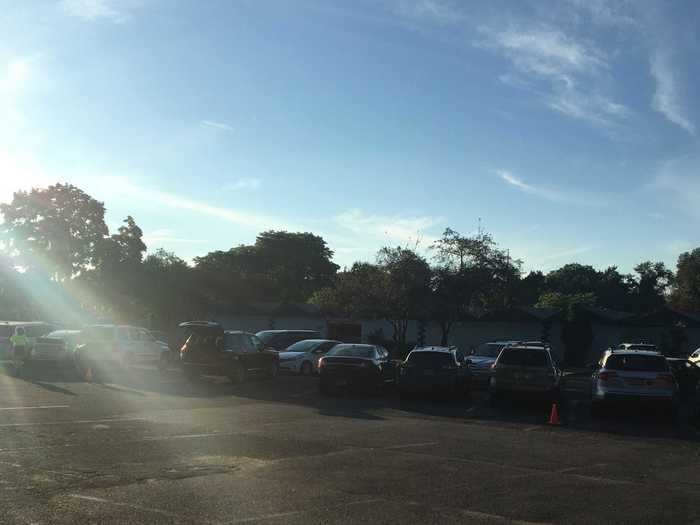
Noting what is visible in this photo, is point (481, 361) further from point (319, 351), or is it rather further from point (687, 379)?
point (319, 351)

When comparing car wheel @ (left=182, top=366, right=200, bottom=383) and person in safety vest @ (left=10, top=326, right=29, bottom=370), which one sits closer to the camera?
car wheel @ (left=182, top=366, right=200, bottom=383)

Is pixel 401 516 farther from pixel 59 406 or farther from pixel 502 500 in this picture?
pixel 59 406

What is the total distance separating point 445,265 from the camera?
3778 centimetres

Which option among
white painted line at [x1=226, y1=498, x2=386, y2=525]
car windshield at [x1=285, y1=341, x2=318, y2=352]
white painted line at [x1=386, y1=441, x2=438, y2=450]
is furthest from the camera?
car windshield at [x1=285, y1=341, x2=318, y2=352]

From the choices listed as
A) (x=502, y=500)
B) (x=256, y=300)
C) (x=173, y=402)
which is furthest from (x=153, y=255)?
(x=502, y=500)

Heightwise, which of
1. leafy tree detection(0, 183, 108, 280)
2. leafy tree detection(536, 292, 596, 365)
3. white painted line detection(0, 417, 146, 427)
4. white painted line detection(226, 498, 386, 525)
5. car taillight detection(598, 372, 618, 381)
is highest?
leafy tree detection(0, 183, 108, 280)

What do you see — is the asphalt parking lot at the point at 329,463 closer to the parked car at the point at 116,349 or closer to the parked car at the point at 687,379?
the parked car at the point at 687,379

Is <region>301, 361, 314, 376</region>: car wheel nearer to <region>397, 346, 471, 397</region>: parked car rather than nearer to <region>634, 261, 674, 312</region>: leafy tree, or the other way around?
<region>397, 346, 471, 397</region>: parked car

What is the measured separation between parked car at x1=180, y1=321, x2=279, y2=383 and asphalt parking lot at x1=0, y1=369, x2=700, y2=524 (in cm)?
450

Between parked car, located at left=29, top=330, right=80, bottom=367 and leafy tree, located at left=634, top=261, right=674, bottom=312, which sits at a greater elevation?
leafy tree, located at left=634, top=261, right=674, bottom=312

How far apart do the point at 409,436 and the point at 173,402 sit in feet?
23.6

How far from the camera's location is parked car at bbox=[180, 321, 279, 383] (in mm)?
23609

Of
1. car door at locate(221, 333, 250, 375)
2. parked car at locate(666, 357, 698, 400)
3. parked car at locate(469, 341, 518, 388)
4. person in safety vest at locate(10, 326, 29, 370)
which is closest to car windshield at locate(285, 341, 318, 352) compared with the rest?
car door at locate(221, 333, 250, 375)

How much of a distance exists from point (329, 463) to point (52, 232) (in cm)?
5662
